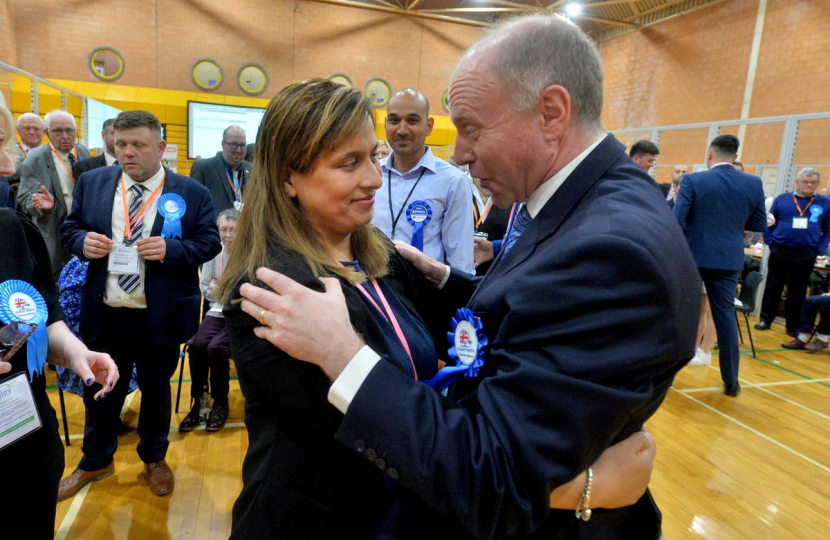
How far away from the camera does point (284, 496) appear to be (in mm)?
1025

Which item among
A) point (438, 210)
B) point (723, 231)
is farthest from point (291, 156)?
point (723, 231)

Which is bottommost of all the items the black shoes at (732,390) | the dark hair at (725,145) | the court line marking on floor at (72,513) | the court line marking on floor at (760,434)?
the court line marking on floor at (72,513)

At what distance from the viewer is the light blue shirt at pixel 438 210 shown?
2.98 metres

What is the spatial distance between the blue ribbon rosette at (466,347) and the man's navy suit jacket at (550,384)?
0.07 metres

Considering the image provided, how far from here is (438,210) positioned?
299 centimetres

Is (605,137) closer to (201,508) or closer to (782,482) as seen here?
(201,508)

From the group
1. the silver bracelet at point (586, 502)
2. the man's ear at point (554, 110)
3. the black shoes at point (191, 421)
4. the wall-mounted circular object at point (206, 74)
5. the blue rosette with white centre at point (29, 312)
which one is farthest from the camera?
the wall-mounted circular object at point (206, 74)

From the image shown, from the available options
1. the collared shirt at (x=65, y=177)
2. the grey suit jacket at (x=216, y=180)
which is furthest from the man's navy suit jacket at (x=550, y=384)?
the collared shirt at (x=65, y=177)

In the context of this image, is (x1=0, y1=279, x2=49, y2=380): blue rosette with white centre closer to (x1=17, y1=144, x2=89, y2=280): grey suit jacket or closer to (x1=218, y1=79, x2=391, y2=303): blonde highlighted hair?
(x1=218, y1=79, x2=391, y2=303): blonde highlighted hair

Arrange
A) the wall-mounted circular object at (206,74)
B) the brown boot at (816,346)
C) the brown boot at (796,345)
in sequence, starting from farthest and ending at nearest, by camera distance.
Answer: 1. the wall-mounted circular object at (206,74)
2. the brown boot at (796,345)
3. the brown boot at (816,346)

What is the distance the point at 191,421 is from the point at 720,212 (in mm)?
4497

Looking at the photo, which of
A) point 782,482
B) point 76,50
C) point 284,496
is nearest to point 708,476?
point 782,482

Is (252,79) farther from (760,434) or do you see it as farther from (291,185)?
(291,185)

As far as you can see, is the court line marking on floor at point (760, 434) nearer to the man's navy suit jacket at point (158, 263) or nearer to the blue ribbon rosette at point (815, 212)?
the blue ribbon rosette at point (815, 212)
